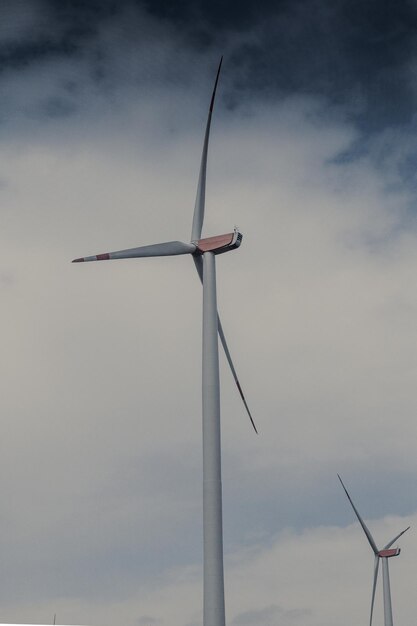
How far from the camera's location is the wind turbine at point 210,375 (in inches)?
1649

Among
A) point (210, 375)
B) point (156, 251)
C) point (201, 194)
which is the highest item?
point (201, 194)

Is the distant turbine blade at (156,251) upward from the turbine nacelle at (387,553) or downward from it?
downward

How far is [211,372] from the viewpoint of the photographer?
151 ft

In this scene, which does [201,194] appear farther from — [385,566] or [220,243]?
[385,566]

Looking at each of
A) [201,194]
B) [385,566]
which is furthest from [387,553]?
[201,194]

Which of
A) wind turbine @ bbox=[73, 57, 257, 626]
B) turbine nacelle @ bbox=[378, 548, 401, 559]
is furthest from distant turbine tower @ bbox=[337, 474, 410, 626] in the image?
wind turbine @ bbox=[73, 57, 257, 626]

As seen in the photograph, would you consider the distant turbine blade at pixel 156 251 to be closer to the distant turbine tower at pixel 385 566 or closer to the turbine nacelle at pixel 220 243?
the turbine nacelle at pixel 220 243

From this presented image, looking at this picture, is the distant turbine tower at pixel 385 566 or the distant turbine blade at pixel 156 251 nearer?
the distant turbine blade at pixel 156 251

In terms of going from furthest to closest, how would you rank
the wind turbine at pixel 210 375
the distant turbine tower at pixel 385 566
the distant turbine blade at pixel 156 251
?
1. the distant turbine tower at pixel 385 566
2. the distant turbine blade at pixel 156 251
3. the wind turbine at pixel 210 375

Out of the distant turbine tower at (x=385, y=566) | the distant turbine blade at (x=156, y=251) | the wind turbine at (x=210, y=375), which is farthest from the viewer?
the distant turbine tower at (x=385, y=566)

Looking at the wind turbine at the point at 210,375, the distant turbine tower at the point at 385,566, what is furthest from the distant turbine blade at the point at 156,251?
the distant turbine tower at the point at 385,566

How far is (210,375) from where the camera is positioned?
151 ft

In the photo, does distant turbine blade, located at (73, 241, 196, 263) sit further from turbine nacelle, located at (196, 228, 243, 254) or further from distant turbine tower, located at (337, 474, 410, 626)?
distant turbine tower, located at (337, 474, 410, 626)

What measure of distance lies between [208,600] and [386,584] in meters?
77.6
